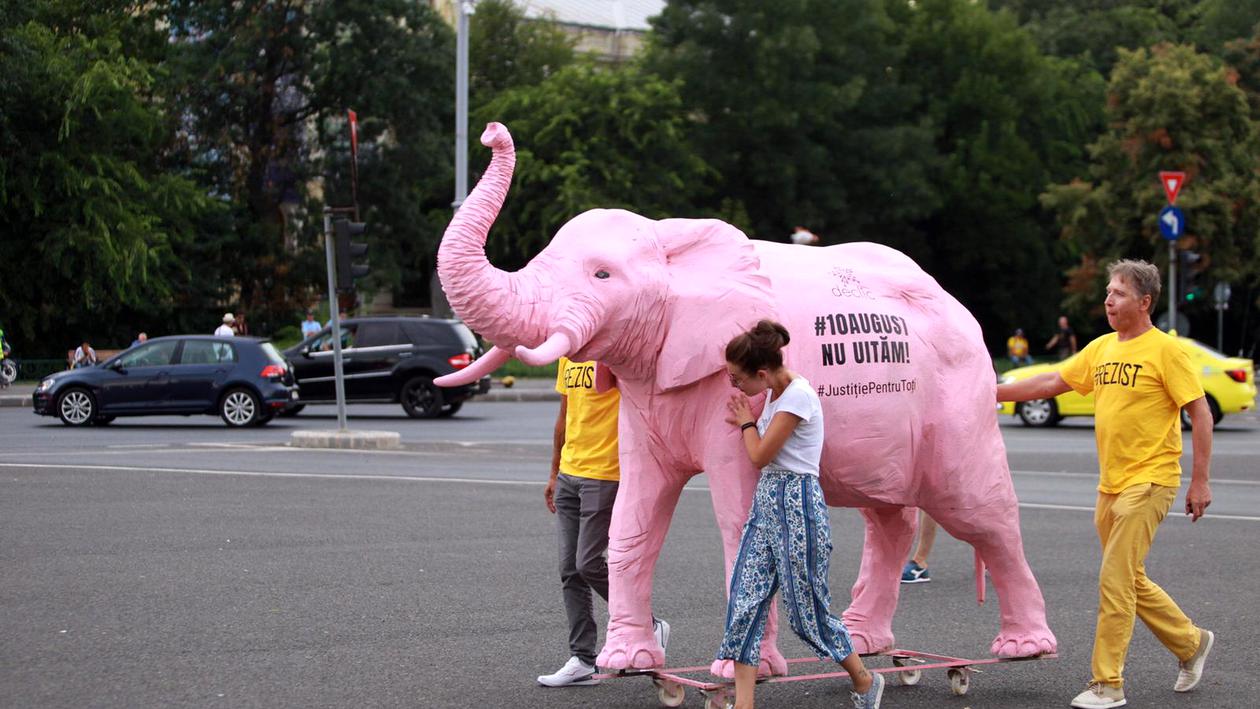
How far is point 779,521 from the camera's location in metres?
6.52

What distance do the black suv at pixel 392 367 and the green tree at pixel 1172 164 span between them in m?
26.6

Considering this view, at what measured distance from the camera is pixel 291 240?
49688 mm

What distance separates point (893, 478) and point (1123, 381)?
108 centimetres

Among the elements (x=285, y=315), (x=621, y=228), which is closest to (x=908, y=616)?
(x=621, y=228)

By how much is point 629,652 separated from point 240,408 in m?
18.8

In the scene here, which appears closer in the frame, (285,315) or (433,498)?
(433,498)

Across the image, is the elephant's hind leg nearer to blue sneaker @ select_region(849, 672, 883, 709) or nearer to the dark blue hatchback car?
blue sneaker @ select_region(849, 672, 883, 709)

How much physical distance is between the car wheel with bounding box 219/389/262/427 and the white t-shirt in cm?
1924

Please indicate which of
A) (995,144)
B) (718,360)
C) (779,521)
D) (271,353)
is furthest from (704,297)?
(995,144)

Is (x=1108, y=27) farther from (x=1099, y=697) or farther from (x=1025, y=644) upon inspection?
(x=1099, y=697)

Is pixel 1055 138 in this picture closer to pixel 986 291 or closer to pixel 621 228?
pixel 986 291

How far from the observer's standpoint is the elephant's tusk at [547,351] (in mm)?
6680

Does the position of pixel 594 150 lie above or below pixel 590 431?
above

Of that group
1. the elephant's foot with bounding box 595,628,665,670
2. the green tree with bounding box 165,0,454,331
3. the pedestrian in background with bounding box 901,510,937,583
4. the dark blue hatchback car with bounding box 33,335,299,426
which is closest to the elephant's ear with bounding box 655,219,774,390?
the elephant's foot with bounding box 595,628,665,670
